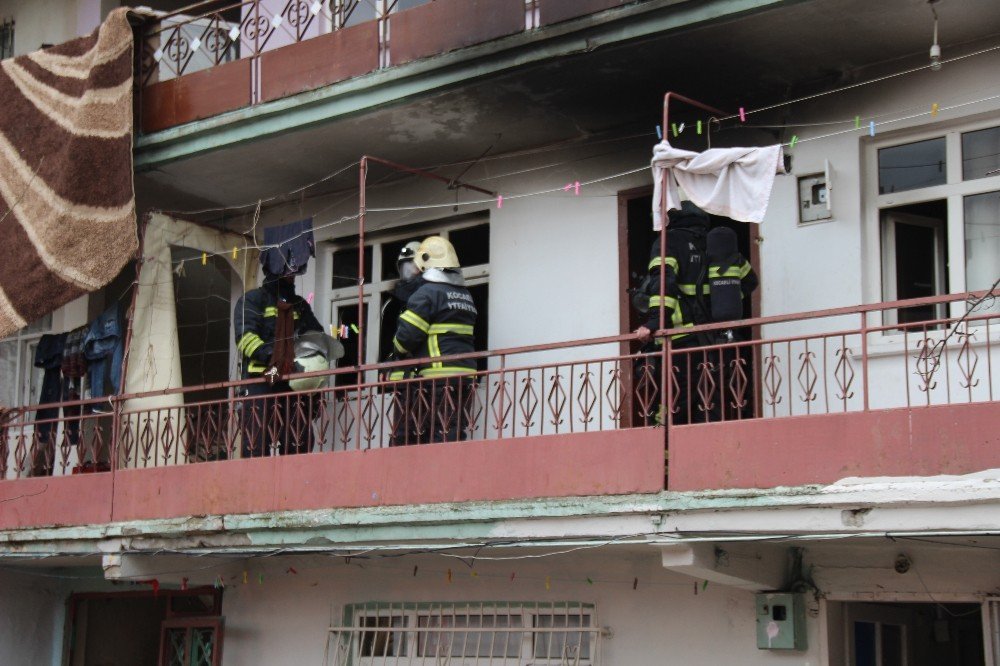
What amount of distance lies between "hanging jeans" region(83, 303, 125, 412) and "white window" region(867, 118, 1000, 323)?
6756 mm

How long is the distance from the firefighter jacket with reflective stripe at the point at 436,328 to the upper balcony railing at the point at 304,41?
1.84m

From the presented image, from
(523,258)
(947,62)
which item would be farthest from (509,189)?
(947,62)

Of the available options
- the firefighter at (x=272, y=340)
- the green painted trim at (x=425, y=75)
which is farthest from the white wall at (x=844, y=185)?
the firefighter at (x=272, y=340)

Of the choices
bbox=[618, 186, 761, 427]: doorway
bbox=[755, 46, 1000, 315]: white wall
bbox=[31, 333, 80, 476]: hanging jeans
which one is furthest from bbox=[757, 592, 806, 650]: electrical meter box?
bbox=[31, 333, 80, 476]: hanging jeans

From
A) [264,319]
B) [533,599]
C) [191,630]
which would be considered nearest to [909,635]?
[533,599]

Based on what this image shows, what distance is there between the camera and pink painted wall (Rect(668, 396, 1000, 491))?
865 centimetres

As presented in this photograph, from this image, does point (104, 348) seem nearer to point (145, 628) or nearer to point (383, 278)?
point (383, 278)

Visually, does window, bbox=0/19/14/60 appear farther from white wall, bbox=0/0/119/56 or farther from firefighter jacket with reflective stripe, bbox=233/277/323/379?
firefighter jacket with reflective stripe, bbox=233/277/323/379

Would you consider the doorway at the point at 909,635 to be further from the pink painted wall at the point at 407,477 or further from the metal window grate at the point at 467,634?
the pink painted wall at the point at 407,477

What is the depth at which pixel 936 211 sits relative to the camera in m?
10.8

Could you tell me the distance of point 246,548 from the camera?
38.8ft

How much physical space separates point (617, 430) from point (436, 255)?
8.59 feet

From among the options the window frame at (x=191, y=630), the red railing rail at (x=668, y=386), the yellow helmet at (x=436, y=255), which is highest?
the yellow helmet at (x=436, y=255)

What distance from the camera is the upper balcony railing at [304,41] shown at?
11.3 metres
